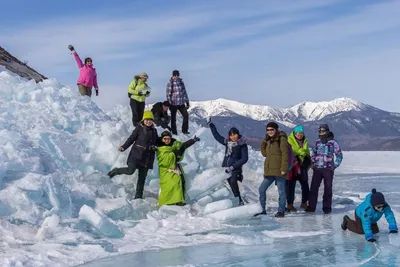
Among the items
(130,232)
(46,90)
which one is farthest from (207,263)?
(46,90)

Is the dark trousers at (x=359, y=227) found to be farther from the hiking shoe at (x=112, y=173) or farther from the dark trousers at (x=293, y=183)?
the hiking shoe at (x=112, y=173)

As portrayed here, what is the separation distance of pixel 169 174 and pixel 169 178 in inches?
2.7

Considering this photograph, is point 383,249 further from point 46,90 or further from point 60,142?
point 46,90

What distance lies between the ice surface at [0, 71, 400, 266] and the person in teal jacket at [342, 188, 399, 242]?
0.55 ft

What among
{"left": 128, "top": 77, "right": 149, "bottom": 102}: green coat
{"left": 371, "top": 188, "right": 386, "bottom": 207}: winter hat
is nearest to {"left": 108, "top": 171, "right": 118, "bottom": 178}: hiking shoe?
{"left": 128, "top": 77, "right": 149, "bottom": 102}: green coat

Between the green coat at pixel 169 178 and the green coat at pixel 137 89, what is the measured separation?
3.23m

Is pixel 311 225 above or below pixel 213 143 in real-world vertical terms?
below

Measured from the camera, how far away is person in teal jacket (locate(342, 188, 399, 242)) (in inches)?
292

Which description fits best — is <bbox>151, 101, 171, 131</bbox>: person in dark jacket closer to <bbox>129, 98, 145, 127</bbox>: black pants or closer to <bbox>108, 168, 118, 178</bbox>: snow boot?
<bbox>129, 98, 145, 127</bbox>: black pants

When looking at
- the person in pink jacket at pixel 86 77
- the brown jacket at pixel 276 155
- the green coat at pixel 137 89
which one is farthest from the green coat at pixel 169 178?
the person in pink jacket at pixel 86 77

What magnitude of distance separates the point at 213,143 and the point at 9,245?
654 centimetres

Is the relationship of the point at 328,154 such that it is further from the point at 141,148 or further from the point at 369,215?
the point at 141,148

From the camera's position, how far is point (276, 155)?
9359mm

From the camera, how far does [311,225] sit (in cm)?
884
